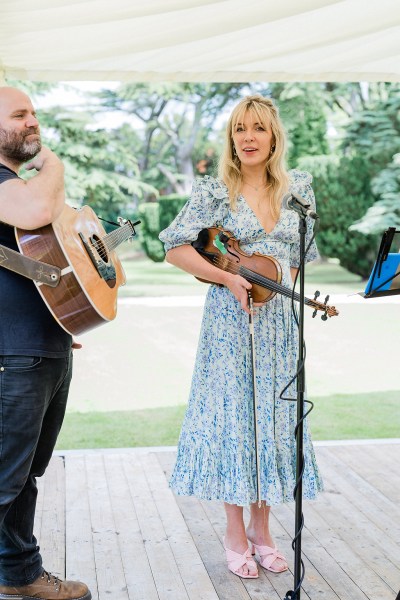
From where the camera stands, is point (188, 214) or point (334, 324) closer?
point (188, 214)

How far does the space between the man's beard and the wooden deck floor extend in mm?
1530

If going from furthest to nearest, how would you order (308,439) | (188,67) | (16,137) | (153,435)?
(153,435)
(188,67)
(308,439)
(16,137)

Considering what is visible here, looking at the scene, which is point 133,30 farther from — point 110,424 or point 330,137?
point 330,137

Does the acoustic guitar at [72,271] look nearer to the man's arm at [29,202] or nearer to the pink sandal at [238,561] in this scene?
the man's arm at [29,202]

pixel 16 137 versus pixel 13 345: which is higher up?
pixel 16 137

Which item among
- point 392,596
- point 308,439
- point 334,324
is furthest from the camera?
point 334,324

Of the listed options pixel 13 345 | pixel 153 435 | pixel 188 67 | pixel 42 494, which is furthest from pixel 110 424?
pixel 13 345

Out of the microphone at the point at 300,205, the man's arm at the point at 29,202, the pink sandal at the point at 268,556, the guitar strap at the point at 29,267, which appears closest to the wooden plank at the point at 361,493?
the pink sandal at the point at 268,556

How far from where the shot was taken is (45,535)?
3510 mm

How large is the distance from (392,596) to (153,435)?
3.90m

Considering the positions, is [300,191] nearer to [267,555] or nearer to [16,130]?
[16,130]

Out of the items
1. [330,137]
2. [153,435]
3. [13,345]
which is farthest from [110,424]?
[330,137]

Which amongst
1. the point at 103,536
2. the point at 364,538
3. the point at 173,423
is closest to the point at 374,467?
the point at 364,538

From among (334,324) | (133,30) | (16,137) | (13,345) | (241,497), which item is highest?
(133,30)
